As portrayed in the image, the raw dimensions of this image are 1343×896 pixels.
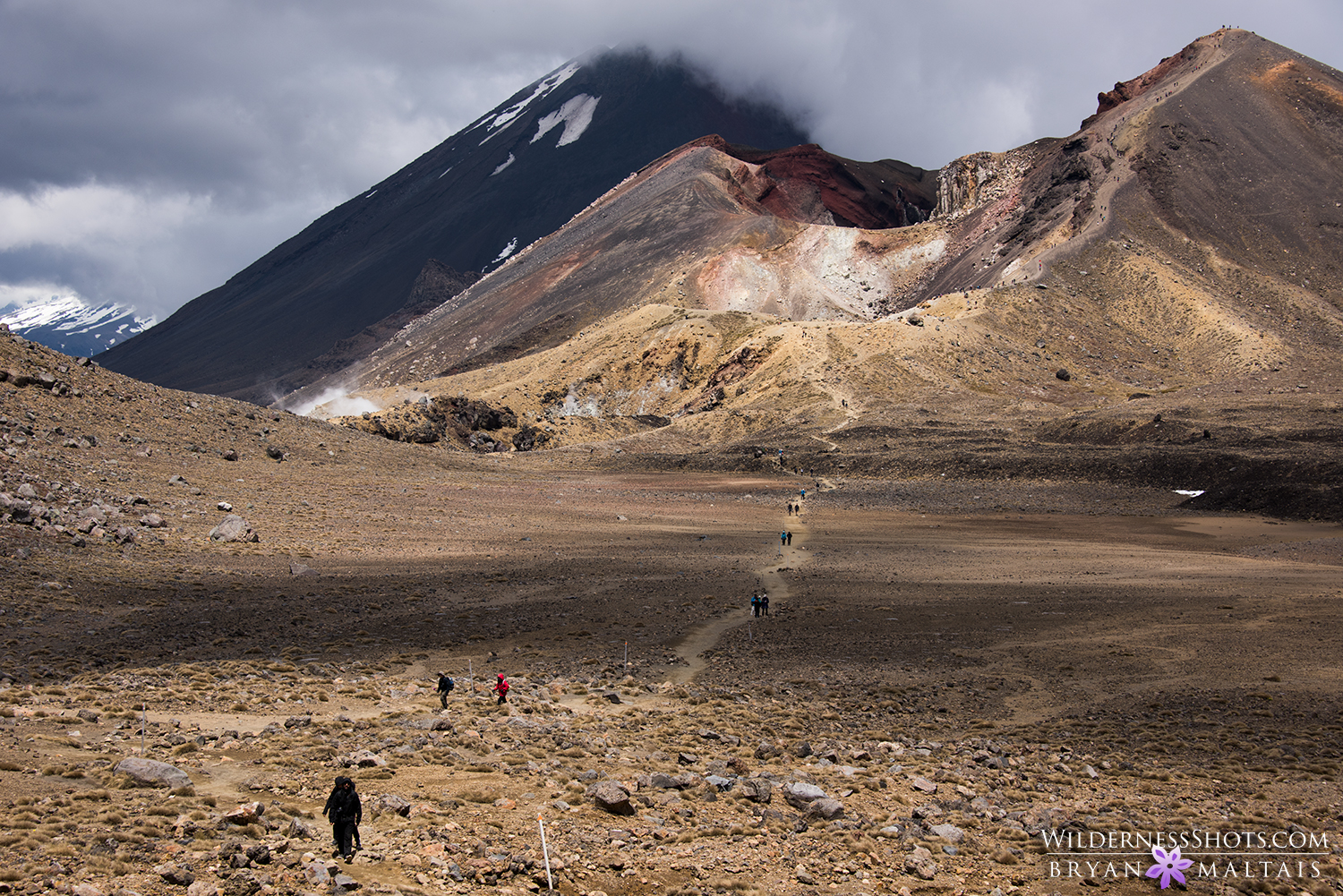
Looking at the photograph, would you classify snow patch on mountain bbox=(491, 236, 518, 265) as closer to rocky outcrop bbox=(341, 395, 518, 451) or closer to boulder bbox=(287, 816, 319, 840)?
rocky outcrop bbox=(341, 395, 518, 451)

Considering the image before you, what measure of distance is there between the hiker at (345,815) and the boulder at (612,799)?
2695 mm

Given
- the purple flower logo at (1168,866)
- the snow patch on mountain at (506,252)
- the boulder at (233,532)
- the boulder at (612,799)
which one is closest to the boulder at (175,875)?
the boulder at (612,799)

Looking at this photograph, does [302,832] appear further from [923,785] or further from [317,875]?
[923,785]

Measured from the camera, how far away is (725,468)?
57.2 meters

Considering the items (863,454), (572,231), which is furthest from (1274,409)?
(572,231)

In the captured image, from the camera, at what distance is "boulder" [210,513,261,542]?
25469 mm

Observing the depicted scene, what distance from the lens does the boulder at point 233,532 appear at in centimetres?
2547

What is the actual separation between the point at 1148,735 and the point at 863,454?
4287 centimetres

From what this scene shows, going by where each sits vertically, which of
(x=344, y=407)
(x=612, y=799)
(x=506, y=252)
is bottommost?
(x=612, y=799)

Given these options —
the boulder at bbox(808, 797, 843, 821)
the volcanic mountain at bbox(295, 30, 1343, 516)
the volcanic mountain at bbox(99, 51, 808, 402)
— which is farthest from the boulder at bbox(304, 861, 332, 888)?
the volcanic mountain at bbox(99, 51, 808, 402)

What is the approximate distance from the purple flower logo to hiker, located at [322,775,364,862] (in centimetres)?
784

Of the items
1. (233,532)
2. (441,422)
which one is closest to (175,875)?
(233,532)

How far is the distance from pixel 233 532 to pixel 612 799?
68.1ft

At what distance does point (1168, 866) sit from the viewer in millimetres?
8539
